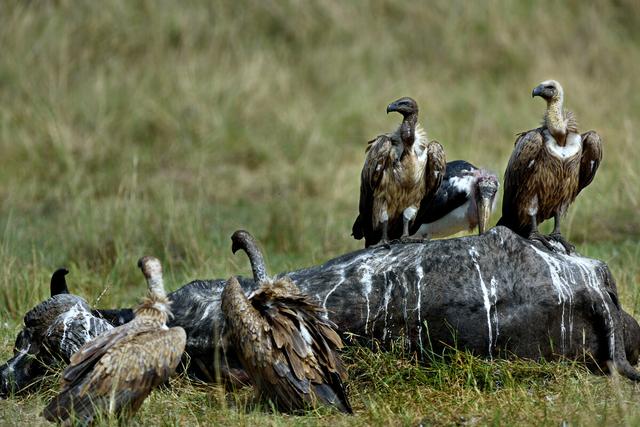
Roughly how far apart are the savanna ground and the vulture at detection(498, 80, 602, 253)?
0.84m

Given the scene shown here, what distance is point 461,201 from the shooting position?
27.7ft

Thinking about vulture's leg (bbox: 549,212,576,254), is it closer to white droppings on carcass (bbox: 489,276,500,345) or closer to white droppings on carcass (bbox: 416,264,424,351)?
white droppings on carcass (bbox: 489,276,500,345)

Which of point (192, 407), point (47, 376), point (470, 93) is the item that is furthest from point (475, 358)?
point (470, 93)

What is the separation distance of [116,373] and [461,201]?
12.7 ft

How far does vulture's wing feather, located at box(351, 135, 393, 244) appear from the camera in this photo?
290 inches

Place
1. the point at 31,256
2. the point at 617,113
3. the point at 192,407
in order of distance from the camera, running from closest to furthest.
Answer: the point at 192,407 < the point at 31,256 < the point at 617,113

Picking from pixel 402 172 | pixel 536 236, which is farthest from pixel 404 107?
pixel 536 236

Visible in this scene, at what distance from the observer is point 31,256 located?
30.1 ft

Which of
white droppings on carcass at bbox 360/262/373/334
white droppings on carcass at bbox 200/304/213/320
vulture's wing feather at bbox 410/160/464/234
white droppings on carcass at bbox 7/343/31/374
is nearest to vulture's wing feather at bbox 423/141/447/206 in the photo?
vulture's wing feather at bbox 410/160/464/234

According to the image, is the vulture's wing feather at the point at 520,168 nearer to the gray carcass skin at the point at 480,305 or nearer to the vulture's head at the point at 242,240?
the gray carcass skin at the point at 480,305

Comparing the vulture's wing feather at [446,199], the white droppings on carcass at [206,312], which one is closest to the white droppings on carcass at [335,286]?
the white droppings on carcass at [206,312]

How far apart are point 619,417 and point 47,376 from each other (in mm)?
3011

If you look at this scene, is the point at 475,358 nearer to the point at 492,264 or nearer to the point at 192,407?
the point at 492,264

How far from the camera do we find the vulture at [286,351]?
5.68m
